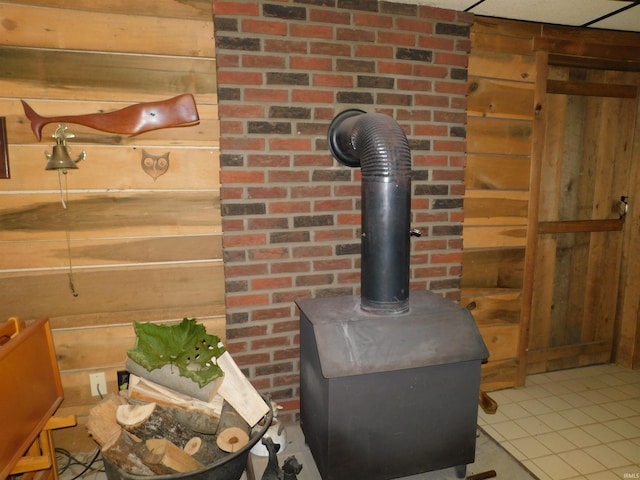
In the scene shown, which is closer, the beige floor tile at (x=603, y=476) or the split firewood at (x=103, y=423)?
the split firewood at (x=103, y=423)

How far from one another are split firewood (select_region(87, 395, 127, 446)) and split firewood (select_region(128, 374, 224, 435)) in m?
0.10

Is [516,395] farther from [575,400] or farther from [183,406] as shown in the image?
[183,406]

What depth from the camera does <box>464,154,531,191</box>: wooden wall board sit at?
252 centimetres

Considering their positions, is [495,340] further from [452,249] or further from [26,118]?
[26,118]

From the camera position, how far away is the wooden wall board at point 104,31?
5.84 feet

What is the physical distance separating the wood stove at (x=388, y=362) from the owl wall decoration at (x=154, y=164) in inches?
36.9

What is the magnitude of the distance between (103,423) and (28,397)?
37cm

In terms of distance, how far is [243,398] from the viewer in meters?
1.69

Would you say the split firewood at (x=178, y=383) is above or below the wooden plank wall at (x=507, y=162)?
below

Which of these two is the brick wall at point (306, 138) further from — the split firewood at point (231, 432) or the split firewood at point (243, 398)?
the split firewood at point (231, 432)

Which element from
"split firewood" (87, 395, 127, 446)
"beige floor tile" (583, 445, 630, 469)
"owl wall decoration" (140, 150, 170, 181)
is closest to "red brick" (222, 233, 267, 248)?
"owl wall decoration" (140, 150, 170, 181)

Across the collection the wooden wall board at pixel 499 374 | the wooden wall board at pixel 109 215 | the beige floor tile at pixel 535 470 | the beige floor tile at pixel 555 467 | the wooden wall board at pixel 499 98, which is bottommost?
the beige floor tile at pixel 555 467

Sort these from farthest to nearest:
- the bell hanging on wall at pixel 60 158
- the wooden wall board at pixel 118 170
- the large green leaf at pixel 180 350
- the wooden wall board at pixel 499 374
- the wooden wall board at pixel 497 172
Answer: the wooden wall board at pixel 499 374 < the wooden wall board at pixel 497 172 < the wooden wall board at pixel 118 170 < the bell hanging on wall at pixel 60 158 < the large green leaf at pixel 180 350

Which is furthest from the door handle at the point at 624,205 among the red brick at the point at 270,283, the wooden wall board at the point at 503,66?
the red brick at the point at 270,283
